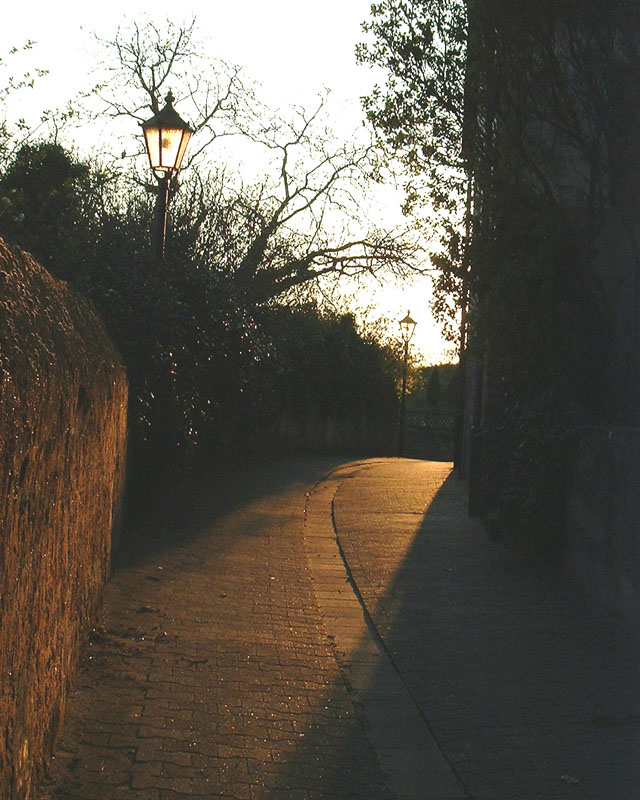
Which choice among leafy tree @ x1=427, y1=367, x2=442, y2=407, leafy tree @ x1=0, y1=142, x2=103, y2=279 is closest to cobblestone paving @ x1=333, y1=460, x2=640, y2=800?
leafy tree @ x1=0, y1=142, x2=103, y2=279

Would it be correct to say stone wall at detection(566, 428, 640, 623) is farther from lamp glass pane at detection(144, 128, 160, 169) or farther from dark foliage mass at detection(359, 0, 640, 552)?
lamp glass pane at detection(144, 128, 160, 169)

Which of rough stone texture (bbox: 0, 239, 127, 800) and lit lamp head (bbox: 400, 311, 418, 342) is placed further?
lit lamp head (bbox: 400, 311, 418, 342)

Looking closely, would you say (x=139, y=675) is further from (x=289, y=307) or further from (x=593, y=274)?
(x=289, y=307)

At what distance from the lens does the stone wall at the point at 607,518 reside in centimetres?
689

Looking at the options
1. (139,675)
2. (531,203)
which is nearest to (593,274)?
(531,203)

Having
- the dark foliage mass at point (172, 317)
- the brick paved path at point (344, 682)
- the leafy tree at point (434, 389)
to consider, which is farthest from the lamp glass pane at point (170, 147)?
the leafy tree at point (434, 389)

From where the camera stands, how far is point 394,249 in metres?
27.8

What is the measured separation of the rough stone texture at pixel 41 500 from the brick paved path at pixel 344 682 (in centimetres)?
41

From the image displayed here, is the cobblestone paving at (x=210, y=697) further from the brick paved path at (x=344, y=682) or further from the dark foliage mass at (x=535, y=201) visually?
the dark foliage mass at (x=535, y=201)

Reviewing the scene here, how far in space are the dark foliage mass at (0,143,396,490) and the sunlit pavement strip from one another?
7.82ft

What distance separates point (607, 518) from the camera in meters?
7.54

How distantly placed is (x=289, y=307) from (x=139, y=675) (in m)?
18.5

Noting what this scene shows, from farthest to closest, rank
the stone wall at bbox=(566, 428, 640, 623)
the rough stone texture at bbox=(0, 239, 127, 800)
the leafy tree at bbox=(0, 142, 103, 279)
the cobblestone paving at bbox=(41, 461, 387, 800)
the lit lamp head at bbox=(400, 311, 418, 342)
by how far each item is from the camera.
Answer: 1. the lit lamp head at bbox=(400, 311, 418, 342)
2. the leafy tree at bbox=(0, 142, 103, 279)
3. the stone wall at bbox=(566, 428, 640, 623)
4. the cobblestone paving at bbox=(41, 461, 387, 800)
5. the rough stone texture at bbox=(0, 239, 127, 800)

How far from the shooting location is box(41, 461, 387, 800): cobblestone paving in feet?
13.6
